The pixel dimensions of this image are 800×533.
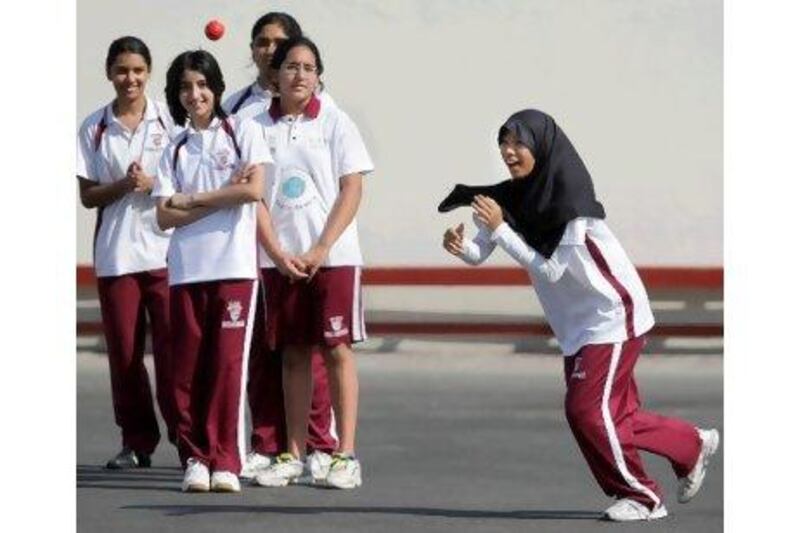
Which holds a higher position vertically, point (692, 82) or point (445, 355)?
point (692, 82)

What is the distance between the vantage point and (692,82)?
1689cm

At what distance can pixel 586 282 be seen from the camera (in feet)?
33.1

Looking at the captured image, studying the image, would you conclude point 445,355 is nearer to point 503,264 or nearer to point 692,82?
point 503,264

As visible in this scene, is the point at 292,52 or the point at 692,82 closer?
the point at 292,52

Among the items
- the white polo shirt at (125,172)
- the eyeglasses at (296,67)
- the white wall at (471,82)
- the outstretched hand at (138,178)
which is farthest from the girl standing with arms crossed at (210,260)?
the white wall at (471,82)

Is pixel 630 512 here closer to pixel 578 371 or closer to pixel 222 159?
pixel 578 371

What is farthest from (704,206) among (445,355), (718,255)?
(445,355)

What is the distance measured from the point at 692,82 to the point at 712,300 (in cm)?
121

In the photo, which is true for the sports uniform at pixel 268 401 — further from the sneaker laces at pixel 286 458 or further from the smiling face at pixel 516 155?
the smiling face at pixel 516 155

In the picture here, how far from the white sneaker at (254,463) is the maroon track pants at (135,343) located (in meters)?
0.38

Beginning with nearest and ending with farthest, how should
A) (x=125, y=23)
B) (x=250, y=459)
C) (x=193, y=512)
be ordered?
1. (x=193, y=512)
2. (x=250, y=459)
3. (x=125, y=23)

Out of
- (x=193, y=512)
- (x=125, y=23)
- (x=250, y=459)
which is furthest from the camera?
(x=125, y=23)

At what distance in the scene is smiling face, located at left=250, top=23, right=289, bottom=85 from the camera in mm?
11320

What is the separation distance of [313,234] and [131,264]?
0.87m
